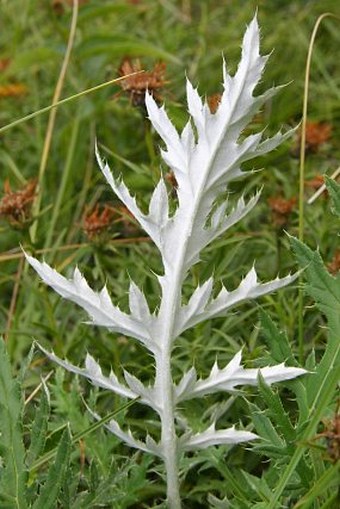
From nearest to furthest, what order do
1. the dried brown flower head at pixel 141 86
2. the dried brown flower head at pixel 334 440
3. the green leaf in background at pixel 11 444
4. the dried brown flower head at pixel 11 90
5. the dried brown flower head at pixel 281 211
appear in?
1. the dried brown flower head at pixel 334 440
2. the green leaf in background at pixel 11 444
3. the dried brown flower head at pixel 141 86
4. the dried brown flower head at pixel 281 211
5. the dried brown flower head at pixel 11 90

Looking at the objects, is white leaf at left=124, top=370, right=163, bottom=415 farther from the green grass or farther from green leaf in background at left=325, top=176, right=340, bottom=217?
green leaf in background at left=325, top=176, right=340, bottom=217

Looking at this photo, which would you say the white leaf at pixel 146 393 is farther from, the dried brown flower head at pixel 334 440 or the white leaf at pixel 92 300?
the dried brown flower head at pixel 334 440

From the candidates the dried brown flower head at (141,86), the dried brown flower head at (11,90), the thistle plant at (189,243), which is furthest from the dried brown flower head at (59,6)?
the thistle plant at (189,243)

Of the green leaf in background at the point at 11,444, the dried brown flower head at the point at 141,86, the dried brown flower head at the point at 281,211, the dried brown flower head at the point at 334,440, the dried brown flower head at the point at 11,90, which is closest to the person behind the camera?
the dried brown flower head at the point at 334,440

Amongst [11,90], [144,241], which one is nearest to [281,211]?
[144,241]

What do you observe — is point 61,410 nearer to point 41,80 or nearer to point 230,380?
point 230,380

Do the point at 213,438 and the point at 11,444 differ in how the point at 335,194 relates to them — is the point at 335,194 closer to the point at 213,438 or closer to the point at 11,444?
the point at 213,438
